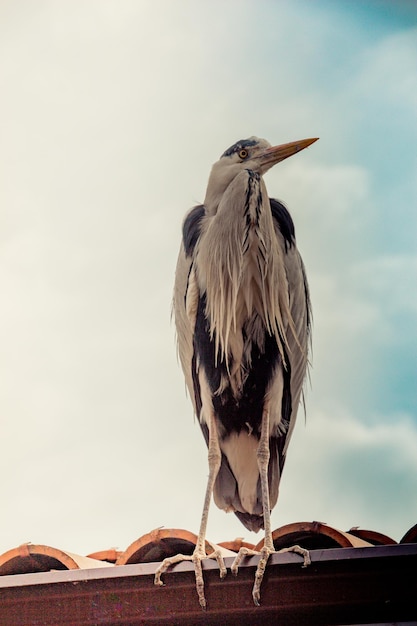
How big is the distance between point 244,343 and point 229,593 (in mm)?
1021

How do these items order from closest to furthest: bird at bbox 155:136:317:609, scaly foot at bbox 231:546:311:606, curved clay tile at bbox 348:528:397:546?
scaly foot at bbox 231:546:311:606 → curved clay tile at bbox 348:528:397:546 → bird at bbox 155:136:317:609

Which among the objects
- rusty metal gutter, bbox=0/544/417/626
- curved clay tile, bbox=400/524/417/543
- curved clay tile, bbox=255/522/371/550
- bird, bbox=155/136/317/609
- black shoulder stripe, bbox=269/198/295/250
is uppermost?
black shoulder stripe, bbox=269/198/295/250

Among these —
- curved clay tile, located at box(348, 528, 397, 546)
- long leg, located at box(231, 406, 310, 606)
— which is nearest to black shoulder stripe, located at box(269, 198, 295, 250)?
long leg, located at box(231, 406, 310, 606)

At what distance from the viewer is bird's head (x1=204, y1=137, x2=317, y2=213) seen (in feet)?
9.48

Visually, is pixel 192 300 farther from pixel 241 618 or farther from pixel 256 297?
pixel 241 618

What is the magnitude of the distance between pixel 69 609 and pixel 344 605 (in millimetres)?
653

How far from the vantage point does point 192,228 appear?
9.73 ft

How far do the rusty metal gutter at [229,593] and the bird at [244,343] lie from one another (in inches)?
29.5

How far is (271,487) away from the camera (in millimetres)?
2848

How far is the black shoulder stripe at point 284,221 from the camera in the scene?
9.65 feet

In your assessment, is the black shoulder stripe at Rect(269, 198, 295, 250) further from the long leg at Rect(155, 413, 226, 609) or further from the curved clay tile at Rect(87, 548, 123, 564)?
the curved clay tile at Rect(87, 548, 123, 564)

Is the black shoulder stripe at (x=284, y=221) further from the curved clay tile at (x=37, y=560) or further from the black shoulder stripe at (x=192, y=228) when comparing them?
the curved clay tile at (x=37, y=560)

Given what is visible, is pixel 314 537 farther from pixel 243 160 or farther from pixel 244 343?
pixel 243 160

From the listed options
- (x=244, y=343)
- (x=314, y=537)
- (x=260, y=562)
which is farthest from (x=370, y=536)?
(x=244, y=343)
